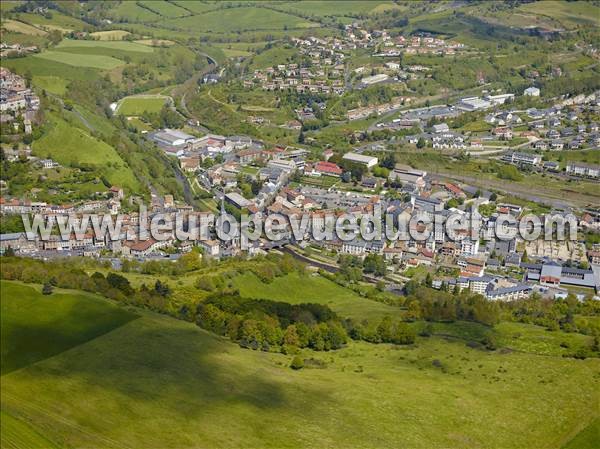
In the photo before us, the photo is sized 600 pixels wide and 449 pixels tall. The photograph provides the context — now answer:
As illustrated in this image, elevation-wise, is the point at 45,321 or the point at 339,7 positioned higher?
the point at 339,7

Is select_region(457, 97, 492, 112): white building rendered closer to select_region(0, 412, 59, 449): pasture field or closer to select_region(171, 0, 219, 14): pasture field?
select_region(0, 412, 59, 449): pasture field

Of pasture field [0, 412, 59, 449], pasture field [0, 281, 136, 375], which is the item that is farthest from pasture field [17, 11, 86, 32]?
pasture field [0, 412, 59, 449]

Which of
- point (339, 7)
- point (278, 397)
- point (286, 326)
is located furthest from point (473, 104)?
point (339, 7)

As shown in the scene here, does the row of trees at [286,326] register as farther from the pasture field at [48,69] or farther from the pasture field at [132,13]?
the pasture field at [132,13]

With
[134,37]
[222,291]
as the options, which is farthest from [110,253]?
[134,37]

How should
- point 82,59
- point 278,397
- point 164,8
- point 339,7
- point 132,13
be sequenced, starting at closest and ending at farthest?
point 278,397, point 82,59, point 132,13, point 339,7, point 164,8

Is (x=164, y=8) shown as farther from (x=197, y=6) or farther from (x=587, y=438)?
(x=587, y=438)

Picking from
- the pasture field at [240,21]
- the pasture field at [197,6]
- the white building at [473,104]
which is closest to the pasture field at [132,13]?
the pasture field at [240,21]
